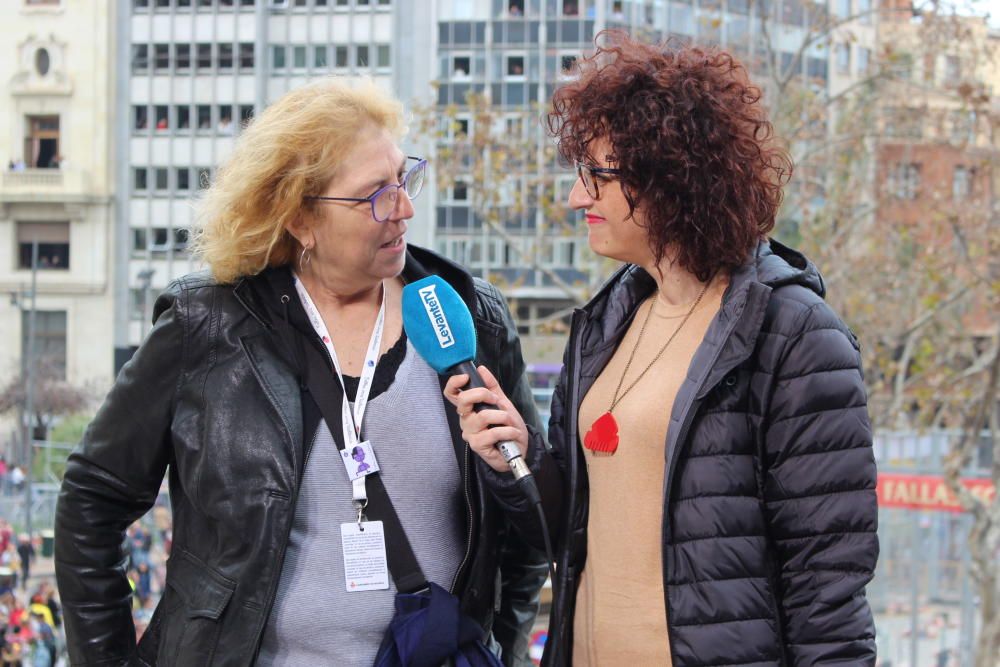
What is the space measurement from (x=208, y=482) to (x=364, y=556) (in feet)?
1.16

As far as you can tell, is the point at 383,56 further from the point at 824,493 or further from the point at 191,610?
the point at 824,493

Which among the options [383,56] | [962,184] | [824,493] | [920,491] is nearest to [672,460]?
[824,493]

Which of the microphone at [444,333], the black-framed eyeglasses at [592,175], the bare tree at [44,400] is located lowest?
the bare tree at [44,400]

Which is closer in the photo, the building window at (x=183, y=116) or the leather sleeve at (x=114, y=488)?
the leather sleeve at (x=114, y=488)

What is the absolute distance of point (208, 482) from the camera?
108 inches

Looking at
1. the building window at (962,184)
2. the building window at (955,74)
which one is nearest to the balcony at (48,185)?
the building window at (962,184)

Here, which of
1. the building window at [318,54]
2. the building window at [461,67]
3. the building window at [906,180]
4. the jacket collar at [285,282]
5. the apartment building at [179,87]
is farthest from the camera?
the apartment building at [179,87]

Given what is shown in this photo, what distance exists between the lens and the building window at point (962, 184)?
47.7 ft

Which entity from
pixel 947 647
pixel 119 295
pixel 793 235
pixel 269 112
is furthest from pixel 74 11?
pixel 269 112

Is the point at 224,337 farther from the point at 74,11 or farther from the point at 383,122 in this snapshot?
the point at 74,11

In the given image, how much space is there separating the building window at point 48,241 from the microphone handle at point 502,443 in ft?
160

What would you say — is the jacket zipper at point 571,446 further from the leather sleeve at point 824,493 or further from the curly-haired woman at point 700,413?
the leather sleeve at point 824,493

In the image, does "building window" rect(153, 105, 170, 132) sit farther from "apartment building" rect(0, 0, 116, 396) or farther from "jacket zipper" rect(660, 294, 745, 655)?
"jacket zipper" rect(660, 294, 745, 655)

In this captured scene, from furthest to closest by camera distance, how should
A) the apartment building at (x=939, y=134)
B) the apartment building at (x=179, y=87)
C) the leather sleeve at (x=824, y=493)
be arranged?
the apartment building at (x=179, y=87)
the apartment building at (x=939, y=134)
the leather sleeve at (x=824, y=493)
